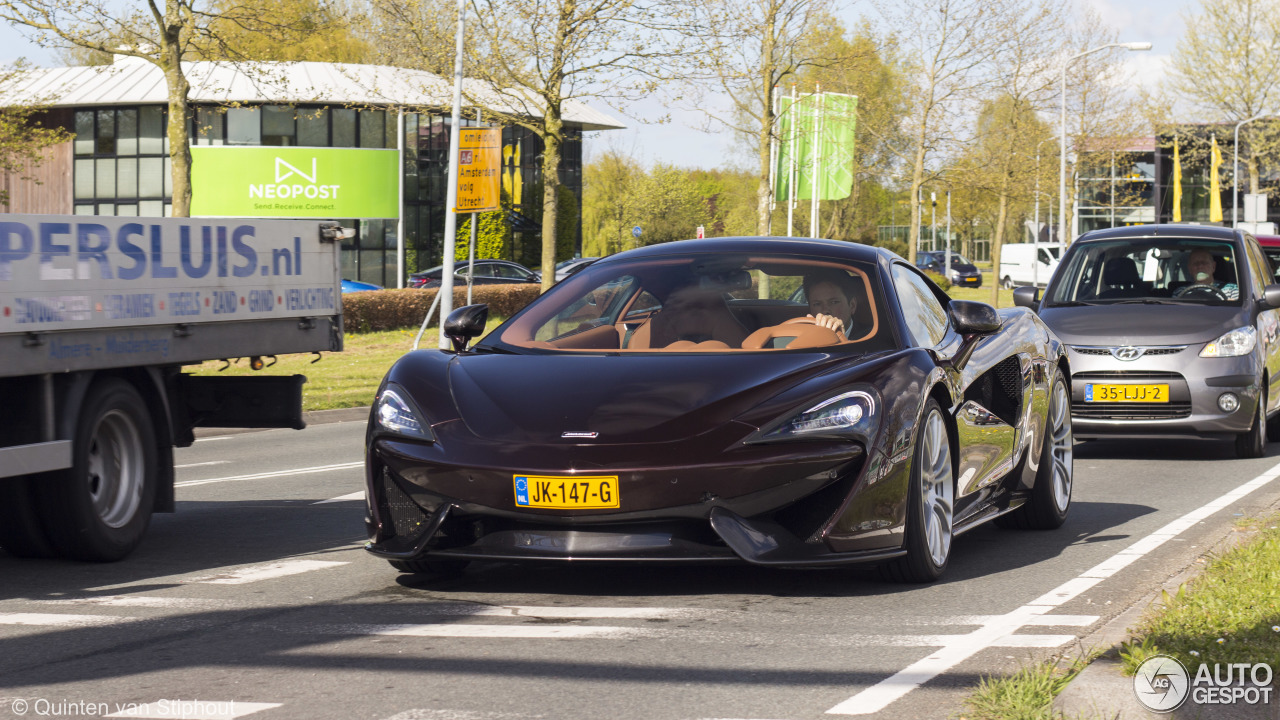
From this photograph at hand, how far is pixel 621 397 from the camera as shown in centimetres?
556

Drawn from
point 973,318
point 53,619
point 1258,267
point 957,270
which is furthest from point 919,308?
point 957,270

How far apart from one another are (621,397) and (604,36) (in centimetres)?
2216

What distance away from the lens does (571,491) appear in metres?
5.30

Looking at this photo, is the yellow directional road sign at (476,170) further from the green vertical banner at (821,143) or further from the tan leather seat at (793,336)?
the tan leather seat at (793,336)

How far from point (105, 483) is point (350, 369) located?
53.9 feet

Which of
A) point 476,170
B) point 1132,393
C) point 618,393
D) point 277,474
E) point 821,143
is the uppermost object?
point 821,143

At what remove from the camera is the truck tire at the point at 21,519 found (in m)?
6.72

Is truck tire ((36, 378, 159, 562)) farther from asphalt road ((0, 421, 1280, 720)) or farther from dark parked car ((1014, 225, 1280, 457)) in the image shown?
dark parked car ((1014, 225, 1280, 457))

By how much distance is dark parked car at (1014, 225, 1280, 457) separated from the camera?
1112 cm

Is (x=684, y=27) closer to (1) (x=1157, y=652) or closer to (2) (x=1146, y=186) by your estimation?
(1) (x=1157, y=652)

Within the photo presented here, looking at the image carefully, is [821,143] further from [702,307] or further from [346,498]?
[702,307]

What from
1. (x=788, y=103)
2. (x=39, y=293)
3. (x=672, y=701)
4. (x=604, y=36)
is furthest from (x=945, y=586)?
(x=788, y=103)

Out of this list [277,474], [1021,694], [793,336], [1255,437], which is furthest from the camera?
[1255,437]

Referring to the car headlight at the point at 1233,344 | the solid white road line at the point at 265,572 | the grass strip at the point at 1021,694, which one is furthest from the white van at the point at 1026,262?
the grass strip at the point at 1021,694
